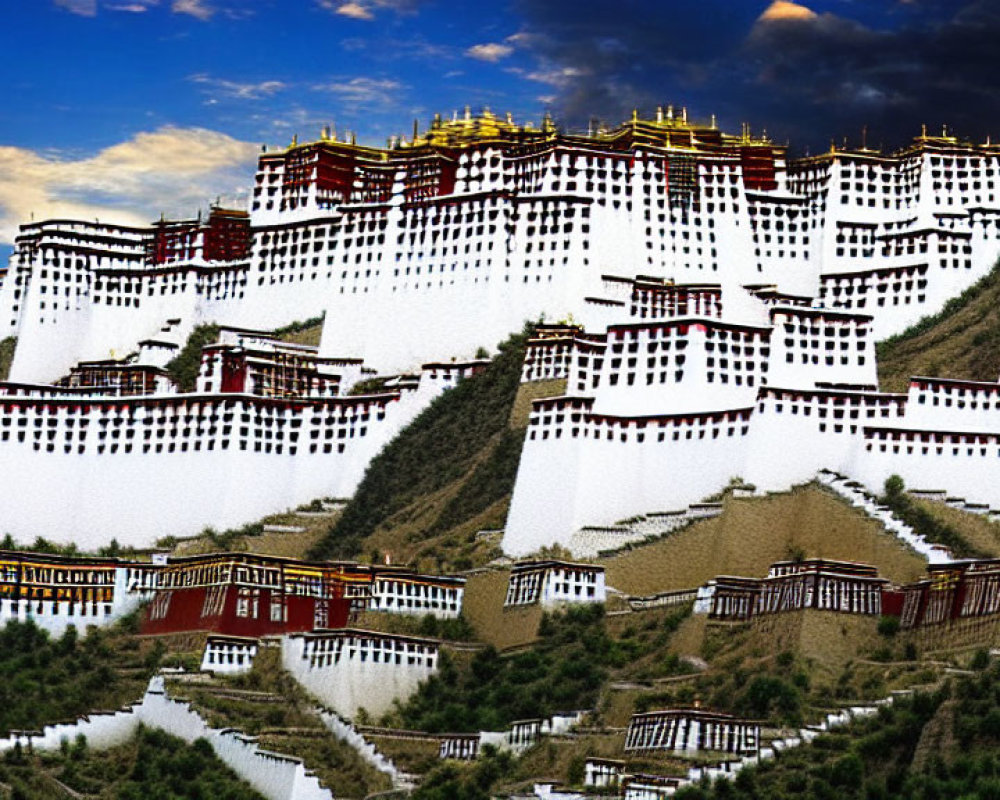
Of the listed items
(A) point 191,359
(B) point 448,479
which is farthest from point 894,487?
(A) point 191,359

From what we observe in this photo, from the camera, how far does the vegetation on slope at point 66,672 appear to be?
60.8m

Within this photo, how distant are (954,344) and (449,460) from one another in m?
10.4

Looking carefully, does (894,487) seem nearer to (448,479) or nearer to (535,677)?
(535,677)

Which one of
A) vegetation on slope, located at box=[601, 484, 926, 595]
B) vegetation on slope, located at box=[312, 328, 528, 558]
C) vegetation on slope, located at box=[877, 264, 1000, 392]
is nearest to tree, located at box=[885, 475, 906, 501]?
vegetation on slope, located at box=[601, 484, 926, 595]

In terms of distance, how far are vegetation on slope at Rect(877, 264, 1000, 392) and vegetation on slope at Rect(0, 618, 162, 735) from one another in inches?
621

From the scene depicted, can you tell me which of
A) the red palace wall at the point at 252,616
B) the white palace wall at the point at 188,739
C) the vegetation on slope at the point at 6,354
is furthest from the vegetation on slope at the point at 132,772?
the vegetation on slope at the point at 6,354

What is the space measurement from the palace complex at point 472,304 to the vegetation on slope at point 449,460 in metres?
0.66

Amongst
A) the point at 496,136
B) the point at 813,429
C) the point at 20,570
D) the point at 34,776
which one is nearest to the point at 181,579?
the point at 20,570

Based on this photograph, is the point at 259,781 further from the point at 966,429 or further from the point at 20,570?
the point at 966,429

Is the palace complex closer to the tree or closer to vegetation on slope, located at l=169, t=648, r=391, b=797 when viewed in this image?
the tree

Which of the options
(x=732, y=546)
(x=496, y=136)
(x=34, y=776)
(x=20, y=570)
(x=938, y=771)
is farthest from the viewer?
(x=496, y=136)

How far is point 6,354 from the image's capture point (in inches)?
3204

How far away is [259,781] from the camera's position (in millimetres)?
56344

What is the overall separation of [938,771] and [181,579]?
1929cm
